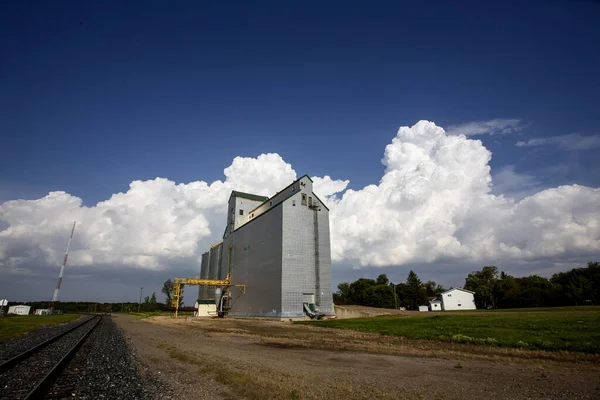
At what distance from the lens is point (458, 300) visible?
76750mm

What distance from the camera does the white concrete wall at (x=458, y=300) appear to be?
7625cm

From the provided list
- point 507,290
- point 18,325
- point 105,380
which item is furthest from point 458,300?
point 18,325

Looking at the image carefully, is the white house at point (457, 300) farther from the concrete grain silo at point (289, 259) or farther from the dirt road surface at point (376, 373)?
the dirt road surface at point (376, 373)

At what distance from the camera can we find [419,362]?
14.0 m

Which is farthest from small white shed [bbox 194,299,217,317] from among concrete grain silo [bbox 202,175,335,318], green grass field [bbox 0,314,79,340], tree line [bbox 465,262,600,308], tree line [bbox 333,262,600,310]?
tree line [bbox 465,262,600,308]

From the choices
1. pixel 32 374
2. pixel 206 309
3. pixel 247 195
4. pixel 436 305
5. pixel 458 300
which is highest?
pixel 247 195

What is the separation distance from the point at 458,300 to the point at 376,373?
76.8m

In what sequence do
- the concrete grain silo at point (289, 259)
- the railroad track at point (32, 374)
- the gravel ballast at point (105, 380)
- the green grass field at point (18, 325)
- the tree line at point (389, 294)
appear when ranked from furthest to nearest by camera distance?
the tree line at point (389, 294)
the concrete grain silo at point (289, 259)
the green grass field at point (18, 325)
the railroad track at point (32, 374)
the gravel ballast at point (105, 380)

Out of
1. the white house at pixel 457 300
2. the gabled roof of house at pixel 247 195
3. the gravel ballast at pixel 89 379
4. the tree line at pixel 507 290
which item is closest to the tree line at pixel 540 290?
the tree line at pixel 507 290

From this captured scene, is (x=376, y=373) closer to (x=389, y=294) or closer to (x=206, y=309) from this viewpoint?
(x=206, y=309)

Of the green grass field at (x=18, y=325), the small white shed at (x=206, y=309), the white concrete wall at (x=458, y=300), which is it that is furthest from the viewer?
the white concrete wall at (x=458, y=300)

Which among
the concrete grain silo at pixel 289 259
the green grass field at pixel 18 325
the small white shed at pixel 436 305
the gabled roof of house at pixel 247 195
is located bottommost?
the green grass field at pixel 18 325

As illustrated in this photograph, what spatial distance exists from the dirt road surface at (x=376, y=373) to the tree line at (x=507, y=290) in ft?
247

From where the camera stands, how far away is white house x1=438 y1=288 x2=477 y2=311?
76312 mm
